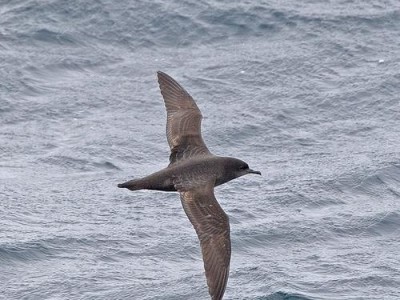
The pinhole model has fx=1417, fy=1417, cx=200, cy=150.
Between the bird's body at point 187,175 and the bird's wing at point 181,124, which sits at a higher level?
the bird's wing at point 181,124

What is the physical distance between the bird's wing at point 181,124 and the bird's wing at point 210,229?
992 mm

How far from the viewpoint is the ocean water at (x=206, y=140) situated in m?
17.8

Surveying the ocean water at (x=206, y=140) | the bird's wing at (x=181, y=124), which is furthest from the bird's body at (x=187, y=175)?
the ocean water at (x=206, y=140)

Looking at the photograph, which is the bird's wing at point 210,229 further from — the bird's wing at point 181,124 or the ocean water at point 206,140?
the ocean water at point 206,140

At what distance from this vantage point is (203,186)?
15.1 m

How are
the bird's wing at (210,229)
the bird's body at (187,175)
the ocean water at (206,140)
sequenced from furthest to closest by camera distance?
1. the ocean water at (206,140)
2. the bird's body at (187,175)
3. the bird's wing at (210,229)

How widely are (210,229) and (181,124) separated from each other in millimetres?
2139

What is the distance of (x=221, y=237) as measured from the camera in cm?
1469

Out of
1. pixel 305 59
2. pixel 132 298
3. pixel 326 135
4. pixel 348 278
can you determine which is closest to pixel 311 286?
pixel 348 278

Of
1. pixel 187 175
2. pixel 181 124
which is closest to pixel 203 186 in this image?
pixel 187 175

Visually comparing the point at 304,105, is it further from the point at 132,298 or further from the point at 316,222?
the point at 132,298

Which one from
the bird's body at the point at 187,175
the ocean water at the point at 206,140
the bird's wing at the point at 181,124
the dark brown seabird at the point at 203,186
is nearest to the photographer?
the dark brown seabird at the point at 203,186

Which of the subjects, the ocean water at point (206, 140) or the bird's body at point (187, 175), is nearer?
the bird's body at point (187, 175)

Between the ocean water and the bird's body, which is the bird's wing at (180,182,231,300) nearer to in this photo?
the bird's body
